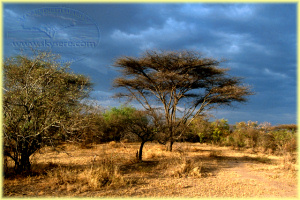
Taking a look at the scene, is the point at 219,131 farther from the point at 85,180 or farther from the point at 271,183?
the point at 85,180

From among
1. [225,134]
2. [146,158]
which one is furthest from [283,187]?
[225,134]

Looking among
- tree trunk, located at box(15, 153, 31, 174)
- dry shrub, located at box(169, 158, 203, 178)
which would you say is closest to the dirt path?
dry shrub, located at box(169, 158, 203, 178)

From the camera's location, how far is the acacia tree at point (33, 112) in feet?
19.2

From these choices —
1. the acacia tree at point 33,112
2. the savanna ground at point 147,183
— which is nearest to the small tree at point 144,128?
the savanna ground at point 147,183

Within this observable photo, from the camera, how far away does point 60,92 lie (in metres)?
7.25

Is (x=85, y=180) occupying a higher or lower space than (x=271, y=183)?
higher

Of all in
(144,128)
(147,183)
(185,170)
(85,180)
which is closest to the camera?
(85,180)

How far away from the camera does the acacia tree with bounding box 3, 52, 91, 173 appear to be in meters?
5.87

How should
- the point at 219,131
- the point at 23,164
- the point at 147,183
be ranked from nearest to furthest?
the point at 147,183 → the point at 23,164 → the point at 219,131

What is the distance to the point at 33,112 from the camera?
6.32 m

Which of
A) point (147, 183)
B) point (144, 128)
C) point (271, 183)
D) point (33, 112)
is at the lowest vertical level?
point (271, 183)

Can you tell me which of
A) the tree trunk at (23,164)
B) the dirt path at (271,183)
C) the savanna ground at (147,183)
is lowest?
the dirt path at (271,183)

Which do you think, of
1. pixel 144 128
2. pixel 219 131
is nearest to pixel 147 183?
pixel 144 128

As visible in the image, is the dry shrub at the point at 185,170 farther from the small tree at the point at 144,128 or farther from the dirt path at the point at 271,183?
the small tree at the point at 144,128
